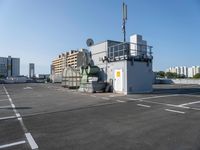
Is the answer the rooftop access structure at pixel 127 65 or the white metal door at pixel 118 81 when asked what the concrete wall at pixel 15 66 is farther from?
the white metal door at pixel 118 81

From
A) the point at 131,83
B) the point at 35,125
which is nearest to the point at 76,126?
the point at 35,125

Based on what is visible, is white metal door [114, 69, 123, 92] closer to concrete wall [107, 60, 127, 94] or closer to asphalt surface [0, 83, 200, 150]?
concrete wall [107, 60, 127, 94]

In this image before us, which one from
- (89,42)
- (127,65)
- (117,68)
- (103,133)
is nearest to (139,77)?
(127,65)

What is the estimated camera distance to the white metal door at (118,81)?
17906mm

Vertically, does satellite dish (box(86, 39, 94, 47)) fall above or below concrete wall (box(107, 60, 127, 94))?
above

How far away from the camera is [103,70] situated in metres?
20.7

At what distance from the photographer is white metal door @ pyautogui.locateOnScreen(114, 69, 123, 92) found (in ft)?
58.7

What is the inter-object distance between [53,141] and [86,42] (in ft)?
64.2

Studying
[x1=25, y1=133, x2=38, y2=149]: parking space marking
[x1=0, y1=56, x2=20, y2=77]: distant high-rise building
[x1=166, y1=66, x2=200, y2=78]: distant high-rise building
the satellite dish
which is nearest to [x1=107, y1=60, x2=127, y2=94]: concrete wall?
the satellite dish

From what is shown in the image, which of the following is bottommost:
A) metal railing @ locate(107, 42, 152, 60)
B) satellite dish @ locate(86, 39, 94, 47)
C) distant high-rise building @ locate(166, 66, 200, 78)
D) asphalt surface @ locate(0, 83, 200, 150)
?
asphalt surface @ locate(0, 83, 200, 150)

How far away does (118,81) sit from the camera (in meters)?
18.2

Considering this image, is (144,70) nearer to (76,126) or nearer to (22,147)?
(76,126)

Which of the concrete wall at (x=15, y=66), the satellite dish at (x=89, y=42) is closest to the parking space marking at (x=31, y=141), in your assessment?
the satellite dish at (x=89, y=42)

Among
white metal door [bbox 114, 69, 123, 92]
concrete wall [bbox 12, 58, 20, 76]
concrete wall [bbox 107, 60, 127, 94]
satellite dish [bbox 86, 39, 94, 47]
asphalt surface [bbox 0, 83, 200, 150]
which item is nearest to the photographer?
asphalt surface [bbox 0, 83, 200, 150]
